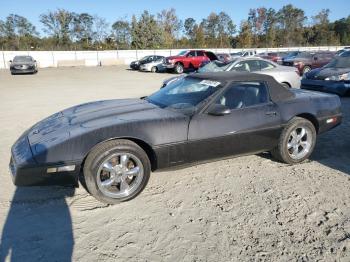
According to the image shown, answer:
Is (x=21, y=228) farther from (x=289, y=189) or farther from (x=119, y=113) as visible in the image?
(x=289, y=189)

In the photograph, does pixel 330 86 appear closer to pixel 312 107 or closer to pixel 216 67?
pixel 216 67

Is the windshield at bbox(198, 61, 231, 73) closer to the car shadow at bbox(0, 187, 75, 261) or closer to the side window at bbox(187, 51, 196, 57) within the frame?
the car shadow at bbox(0, 187, 75, 261)

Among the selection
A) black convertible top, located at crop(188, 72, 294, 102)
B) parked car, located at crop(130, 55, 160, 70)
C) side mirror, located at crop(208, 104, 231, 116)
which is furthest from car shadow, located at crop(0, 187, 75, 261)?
parked car, located at crop(130, 55, 160, 70)

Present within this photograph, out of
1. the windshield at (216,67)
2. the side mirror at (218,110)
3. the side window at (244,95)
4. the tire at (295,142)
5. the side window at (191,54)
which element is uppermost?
the side window at (191,54)

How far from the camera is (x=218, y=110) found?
13.3 ft

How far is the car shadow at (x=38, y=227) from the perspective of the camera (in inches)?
112

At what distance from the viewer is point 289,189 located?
4059mm

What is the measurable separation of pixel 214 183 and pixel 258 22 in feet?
248

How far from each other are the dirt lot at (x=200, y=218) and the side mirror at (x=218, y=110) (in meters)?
0.89

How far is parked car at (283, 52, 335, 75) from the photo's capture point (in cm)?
1958

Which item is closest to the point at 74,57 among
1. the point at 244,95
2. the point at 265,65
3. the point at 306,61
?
the point at 306,61

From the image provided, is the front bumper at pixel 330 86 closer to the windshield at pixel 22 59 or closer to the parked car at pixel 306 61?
the parked car at pixel 306 61

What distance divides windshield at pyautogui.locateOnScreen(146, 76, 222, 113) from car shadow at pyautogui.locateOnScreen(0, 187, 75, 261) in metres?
1.71

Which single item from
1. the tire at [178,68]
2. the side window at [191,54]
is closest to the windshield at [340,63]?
the tire at [178,68]
